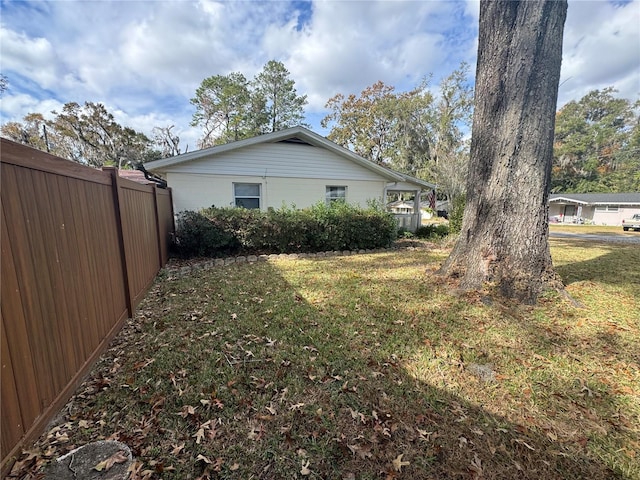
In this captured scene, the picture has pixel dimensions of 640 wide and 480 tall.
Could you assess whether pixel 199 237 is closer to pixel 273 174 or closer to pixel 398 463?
pixel 273 174

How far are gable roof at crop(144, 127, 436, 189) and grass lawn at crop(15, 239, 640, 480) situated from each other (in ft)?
20.9

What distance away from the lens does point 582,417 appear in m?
2.14

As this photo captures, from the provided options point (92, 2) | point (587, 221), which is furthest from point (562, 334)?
point (587, 221)

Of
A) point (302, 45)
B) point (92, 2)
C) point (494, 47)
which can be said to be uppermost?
point (302, 45)

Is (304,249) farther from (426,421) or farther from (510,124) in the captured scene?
(426,421)

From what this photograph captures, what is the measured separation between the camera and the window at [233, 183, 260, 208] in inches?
409

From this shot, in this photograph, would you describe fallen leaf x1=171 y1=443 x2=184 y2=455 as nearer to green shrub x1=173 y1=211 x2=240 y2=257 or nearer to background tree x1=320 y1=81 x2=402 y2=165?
green shrub x1=173 y1=211 x2=240 y2=257

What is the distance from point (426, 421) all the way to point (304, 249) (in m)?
7.00

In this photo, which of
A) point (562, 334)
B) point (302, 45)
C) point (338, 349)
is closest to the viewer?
point (338, 349)

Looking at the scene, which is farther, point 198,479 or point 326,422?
point 326,422

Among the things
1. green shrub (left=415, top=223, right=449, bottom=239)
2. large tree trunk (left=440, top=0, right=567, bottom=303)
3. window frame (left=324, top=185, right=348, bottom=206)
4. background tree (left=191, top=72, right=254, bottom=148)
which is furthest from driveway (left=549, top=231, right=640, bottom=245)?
background tree (left=191, top=72, right=254, bottom=148)

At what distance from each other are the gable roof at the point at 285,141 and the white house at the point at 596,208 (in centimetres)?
2842

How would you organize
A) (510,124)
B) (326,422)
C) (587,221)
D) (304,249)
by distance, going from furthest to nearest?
(587,221), (304,249), (510,124), (326,422)

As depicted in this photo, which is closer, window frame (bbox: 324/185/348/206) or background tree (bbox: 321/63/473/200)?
window frame (bbox: 324/185/348/206)
